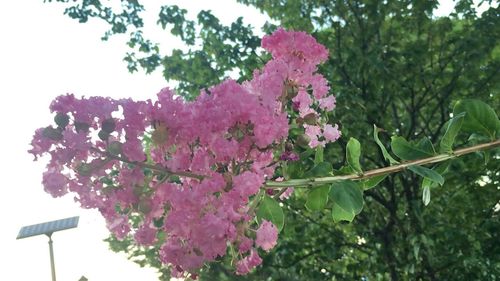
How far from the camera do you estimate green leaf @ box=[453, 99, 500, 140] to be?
1.48m

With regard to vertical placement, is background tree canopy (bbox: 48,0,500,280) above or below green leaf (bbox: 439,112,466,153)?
above

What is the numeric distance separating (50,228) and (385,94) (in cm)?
484

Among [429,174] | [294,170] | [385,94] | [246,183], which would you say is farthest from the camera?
[385,94]

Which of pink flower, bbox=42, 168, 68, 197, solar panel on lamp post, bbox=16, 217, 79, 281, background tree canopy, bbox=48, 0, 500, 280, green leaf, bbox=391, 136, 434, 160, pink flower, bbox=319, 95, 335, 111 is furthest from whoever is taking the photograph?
Answer: solar panel on lamp post, bbox=16, 217, 79, 281

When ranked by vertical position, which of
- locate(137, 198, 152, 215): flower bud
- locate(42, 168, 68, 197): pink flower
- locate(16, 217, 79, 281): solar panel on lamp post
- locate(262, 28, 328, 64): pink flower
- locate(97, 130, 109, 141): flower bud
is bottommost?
locate(137, 198, 152, 215): flower bud

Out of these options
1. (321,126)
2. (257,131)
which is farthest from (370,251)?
(257,131)

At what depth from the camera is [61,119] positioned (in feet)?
4.38

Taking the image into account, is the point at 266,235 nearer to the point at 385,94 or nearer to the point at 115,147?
the point at 115,147

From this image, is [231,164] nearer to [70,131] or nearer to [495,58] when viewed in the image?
[70,131]

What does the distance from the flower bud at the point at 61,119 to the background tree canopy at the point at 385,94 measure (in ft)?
12.9

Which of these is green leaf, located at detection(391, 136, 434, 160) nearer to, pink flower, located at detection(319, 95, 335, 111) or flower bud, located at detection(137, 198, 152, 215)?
pink flower, located at detection(319, 95, 335, 111)

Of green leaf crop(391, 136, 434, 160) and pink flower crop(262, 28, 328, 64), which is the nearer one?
green leaf crop(391, 136, 434, 160)

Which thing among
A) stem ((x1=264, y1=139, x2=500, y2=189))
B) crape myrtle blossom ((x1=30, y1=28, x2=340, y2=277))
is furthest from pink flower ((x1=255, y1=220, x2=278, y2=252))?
stem ((x1=264, y1=139, x2=500, y2=189))

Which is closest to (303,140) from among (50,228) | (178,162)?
(178,162)
